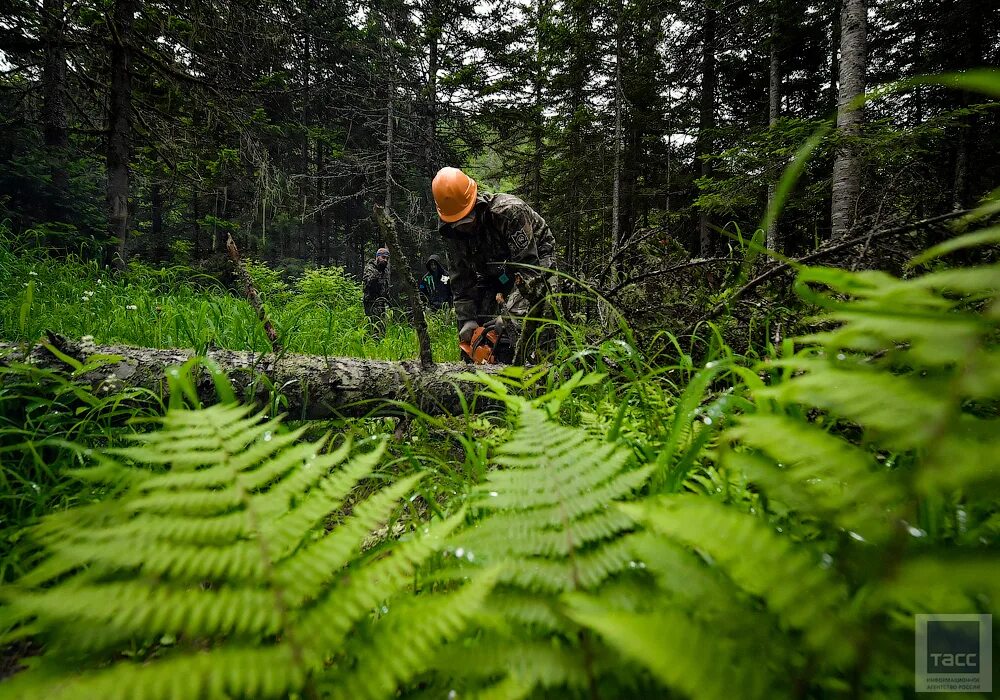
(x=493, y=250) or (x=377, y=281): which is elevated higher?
(x=377, y=281)

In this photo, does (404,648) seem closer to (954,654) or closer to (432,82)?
(954,654)

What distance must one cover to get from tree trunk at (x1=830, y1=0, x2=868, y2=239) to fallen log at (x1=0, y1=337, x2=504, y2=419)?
5702 millimetres

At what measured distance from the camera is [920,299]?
1.98ft

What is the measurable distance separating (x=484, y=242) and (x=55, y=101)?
955cm

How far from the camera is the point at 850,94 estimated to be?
218 inches

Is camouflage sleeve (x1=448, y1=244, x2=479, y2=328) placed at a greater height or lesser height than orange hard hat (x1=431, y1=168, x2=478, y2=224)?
lesser

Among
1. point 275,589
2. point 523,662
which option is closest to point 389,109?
point 275,589

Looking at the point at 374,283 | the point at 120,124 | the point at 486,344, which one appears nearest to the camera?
the point at 486,344

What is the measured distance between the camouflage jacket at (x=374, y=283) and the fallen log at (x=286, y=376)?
820cm

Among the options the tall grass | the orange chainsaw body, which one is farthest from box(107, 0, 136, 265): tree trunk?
the orange chainsaw body

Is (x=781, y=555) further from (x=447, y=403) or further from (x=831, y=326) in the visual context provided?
(x=447, y=403)

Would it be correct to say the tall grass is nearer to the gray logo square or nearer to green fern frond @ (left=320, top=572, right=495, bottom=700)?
green fern frond @ (left=320, top=572, right=495, bottom=700)

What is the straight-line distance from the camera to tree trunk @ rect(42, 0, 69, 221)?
18.9 feet

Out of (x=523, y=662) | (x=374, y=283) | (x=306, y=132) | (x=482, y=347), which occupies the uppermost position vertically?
(x=306, y=132)
